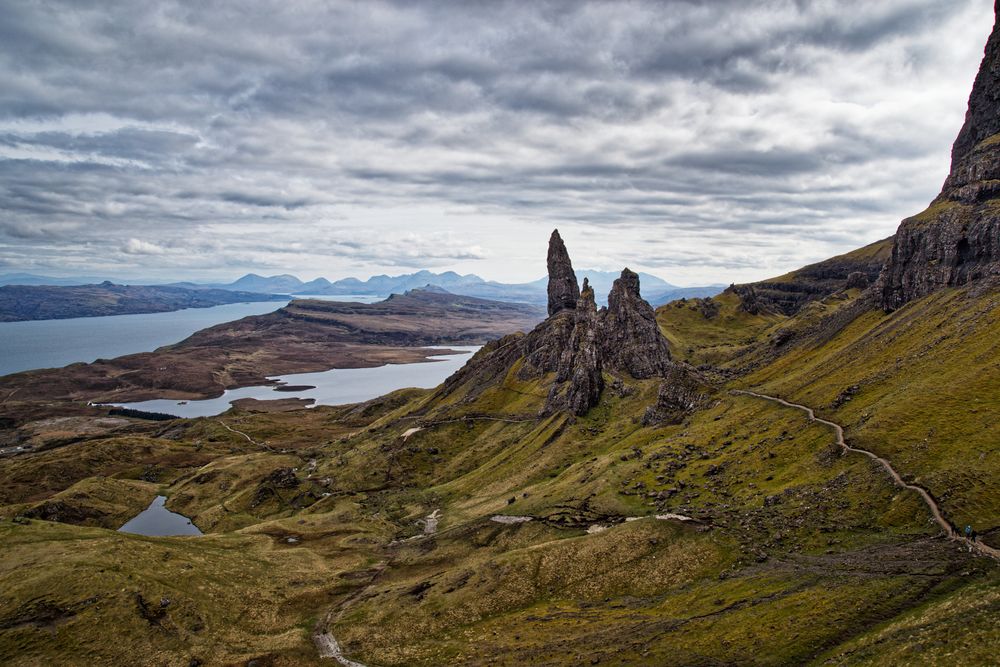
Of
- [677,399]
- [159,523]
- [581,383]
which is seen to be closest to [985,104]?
[677,399]

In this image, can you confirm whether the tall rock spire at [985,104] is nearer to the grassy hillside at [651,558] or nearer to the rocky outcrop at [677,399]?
the grassy hillside at [651,558]

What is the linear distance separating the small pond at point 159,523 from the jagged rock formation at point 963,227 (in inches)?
7729

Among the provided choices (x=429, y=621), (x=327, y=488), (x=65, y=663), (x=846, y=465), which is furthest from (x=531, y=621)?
(x=327, y=488)

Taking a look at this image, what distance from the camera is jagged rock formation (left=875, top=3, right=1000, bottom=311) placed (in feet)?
412

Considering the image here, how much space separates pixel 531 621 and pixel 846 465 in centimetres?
4927

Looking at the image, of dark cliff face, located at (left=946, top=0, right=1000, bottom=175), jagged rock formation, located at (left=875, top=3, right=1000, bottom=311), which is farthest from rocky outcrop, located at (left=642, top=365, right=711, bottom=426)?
dark cliff face, located at (left=946, top=0, right=1000, bottom=175)

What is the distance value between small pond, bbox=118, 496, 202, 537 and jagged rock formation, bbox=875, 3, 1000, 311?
196316 mm

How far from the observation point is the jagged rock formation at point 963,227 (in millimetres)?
125556

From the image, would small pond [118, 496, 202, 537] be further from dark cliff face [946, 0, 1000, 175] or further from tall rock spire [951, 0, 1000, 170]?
tall rock spire [951, 0, 1000, 170]

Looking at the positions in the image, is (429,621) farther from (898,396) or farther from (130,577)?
(898,396)

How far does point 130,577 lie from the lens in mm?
85812

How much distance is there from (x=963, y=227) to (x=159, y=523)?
728 feet

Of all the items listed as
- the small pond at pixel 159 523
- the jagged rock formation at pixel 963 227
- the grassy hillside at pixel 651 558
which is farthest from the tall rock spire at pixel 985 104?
the small pond at pixel 159 523

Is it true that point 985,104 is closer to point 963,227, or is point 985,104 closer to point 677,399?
point 963,227
